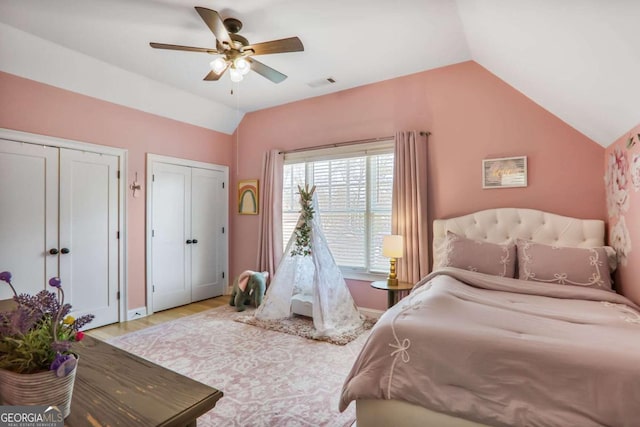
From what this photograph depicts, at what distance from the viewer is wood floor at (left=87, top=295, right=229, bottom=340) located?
145 inches

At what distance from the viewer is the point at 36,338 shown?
850 mm

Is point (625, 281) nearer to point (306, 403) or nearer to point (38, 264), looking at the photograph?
point (306, 403)

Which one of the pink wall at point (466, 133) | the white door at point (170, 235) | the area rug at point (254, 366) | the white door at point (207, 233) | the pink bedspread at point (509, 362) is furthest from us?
the white door at point (207, 233)

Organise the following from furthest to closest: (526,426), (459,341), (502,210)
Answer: (502,210) < (459,341) < (526,426)

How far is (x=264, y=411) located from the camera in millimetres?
2205

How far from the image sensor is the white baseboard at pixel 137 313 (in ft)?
13.5

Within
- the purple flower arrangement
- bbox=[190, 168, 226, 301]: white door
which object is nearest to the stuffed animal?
bbox=[190, 168, 226, 301]: white door

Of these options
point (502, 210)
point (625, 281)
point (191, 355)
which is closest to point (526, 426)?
point (625, 281)

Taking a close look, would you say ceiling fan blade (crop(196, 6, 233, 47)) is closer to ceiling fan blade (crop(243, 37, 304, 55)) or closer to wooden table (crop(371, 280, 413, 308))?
ceiling fan blade (crop(243, 37, 304, 55))

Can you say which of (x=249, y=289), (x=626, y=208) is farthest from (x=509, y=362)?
(x=249, y=289)

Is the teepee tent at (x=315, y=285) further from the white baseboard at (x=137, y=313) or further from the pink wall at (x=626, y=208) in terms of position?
the pink wall at (x=626, y=208)

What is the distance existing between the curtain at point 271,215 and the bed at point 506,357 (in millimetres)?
2684

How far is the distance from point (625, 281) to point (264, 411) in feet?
9.44

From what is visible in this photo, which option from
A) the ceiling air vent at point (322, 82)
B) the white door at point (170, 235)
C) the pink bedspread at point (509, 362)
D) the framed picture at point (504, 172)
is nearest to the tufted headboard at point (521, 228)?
the framed picture at point (504, 172)
